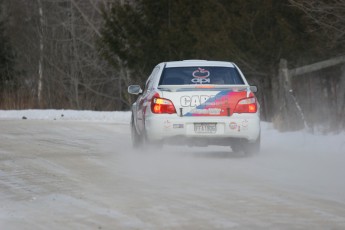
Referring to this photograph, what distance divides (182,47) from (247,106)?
1760 cm

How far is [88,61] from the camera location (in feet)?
170

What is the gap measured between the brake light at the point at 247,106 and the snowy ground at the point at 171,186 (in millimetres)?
780

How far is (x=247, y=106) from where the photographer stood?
14.2 meters

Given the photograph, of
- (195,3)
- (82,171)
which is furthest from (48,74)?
(82,171)

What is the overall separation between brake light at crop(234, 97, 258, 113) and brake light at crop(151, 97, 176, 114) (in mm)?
1025

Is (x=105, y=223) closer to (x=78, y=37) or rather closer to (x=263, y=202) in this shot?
(x=263, y=202)

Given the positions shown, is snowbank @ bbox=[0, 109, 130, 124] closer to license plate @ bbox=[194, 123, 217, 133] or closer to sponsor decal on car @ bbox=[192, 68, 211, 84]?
sponsor decal on car @ bbox=[192, 68, 211, 84]

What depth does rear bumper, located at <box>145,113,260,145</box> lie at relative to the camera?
45.6 feet

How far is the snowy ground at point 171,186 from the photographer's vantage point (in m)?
7.75

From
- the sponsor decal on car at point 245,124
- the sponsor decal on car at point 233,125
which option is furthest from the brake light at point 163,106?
the sponsor decal on car at point 245,124

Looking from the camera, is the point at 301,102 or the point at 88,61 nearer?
the point at 301,102

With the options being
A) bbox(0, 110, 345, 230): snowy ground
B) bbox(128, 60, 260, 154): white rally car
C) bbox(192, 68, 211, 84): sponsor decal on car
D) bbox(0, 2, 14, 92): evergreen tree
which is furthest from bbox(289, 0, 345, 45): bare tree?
bbox(0, 2, 14, 92): evergreen tree

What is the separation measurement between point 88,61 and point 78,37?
62.2 inches

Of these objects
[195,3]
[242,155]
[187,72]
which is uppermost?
[195,3]
